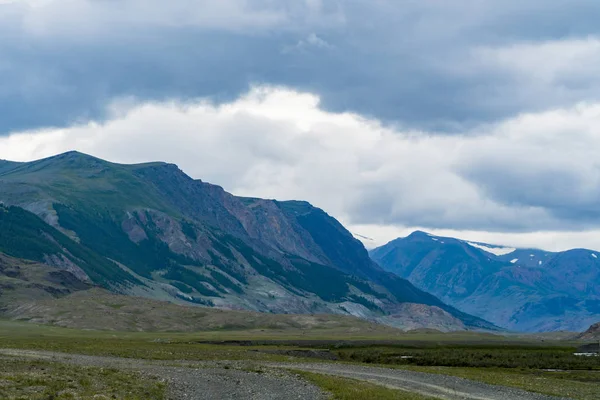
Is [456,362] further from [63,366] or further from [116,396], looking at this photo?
[116,396]

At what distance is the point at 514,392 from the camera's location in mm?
62469

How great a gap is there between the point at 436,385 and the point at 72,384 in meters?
34.3

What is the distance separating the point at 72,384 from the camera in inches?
2040

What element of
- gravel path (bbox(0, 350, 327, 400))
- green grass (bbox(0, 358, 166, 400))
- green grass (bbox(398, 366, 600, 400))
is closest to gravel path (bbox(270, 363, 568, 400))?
green grass (bbox(398, 366, 600, 400))

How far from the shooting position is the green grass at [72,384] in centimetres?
4625

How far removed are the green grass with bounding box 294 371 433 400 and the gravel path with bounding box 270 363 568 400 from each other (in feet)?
8.89

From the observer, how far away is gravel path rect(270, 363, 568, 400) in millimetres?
58844

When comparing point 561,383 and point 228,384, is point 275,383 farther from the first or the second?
point 561,383

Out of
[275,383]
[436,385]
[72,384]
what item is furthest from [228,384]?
[436,385]

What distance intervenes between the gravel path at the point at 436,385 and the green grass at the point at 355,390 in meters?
2.71

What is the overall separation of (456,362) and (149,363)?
52874 mm

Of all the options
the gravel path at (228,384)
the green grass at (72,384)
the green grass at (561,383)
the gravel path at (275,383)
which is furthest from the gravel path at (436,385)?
the green grass at (72,384)

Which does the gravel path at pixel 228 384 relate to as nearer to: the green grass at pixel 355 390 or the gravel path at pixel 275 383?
the gravel path at pixel 275 383

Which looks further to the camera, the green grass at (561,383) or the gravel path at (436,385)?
the green grass at (561,383)
